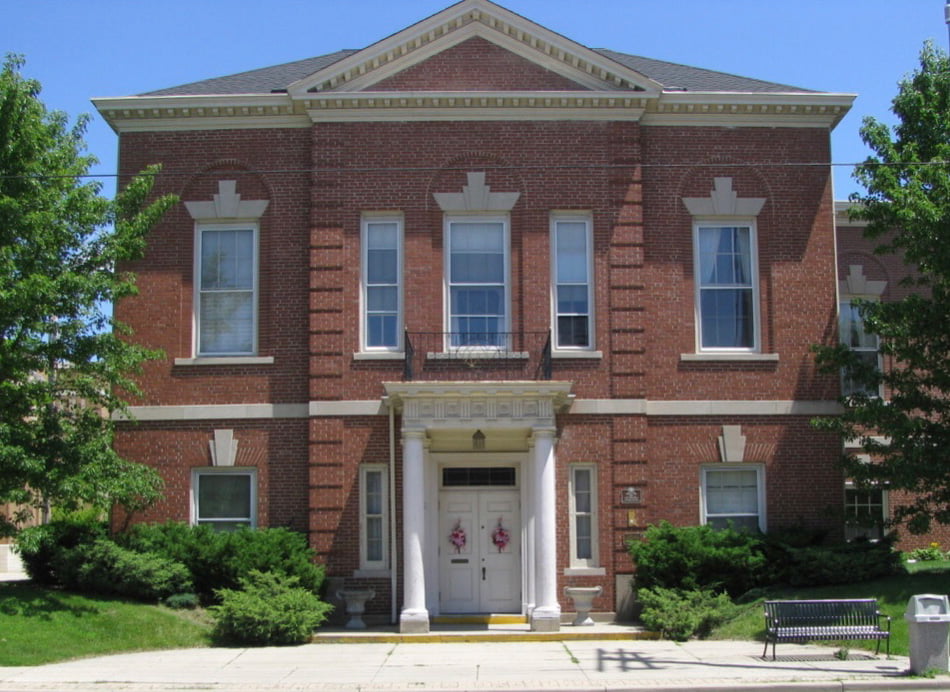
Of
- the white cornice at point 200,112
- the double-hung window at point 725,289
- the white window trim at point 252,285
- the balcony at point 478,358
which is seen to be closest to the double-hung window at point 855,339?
the double-hung window at point 725,289

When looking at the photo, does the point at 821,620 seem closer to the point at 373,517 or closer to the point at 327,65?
the point at 373,517

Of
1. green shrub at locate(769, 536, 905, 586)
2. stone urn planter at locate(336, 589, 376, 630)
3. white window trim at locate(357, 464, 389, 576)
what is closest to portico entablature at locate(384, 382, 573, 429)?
white window trim at locate(357, 464, 389, 576)

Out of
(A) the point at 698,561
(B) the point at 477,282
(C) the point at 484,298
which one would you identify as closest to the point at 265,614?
(C) the point at 484,298

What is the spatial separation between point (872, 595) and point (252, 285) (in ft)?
40.1

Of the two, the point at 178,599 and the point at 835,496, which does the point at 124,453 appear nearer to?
the point at 178,599

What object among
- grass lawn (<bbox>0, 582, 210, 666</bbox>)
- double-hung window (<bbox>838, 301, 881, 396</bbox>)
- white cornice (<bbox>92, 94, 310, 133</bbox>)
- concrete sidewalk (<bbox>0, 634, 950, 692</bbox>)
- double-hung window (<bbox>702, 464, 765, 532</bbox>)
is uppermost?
white cornice (<bbox>92, 94, 310, 133</bbox>)

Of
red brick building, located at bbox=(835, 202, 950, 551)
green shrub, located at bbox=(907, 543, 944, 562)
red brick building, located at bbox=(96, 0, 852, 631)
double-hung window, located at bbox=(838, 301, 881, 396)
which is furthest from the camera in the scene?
red brick building, located at bbox=(835, 202, 950, 551)

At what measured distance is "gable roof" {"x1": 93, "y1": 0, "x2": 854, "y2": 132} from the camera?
2188cm

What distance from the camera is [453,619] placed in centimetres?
2102

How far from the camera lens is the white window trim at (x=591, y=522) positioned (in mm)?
21406

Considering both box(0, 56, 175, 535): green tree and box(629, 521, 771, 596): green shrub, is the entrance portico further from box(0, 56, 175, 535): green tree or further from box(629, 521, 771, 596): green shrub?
box(0, 56, 175, 535): green tree

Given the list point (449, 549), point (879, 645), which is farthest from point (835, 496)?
point (449, 549)

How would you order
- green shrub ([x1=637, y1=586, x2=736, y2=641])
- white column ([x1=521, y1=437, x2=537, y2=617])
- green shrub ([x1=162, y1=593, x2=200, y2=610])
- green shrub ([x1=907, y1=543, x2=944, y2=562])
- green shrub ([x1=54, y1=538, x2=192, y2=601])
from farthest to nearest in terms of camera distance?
green shrub ([x1=907, y1=543, x2=944, y2=562])
white column ([x1=521, y1=437, x2=537, y2=617])
green shrub ([x1=162, y1=593, x2=200, y2=610])
green shrub ([x1=54, y1=538, x2=192, y2=601])
green shrub ([x1=637, y1=586, x2=736, y2=641])

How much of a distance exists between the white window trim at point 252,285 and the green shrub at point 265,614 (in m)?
4.67
